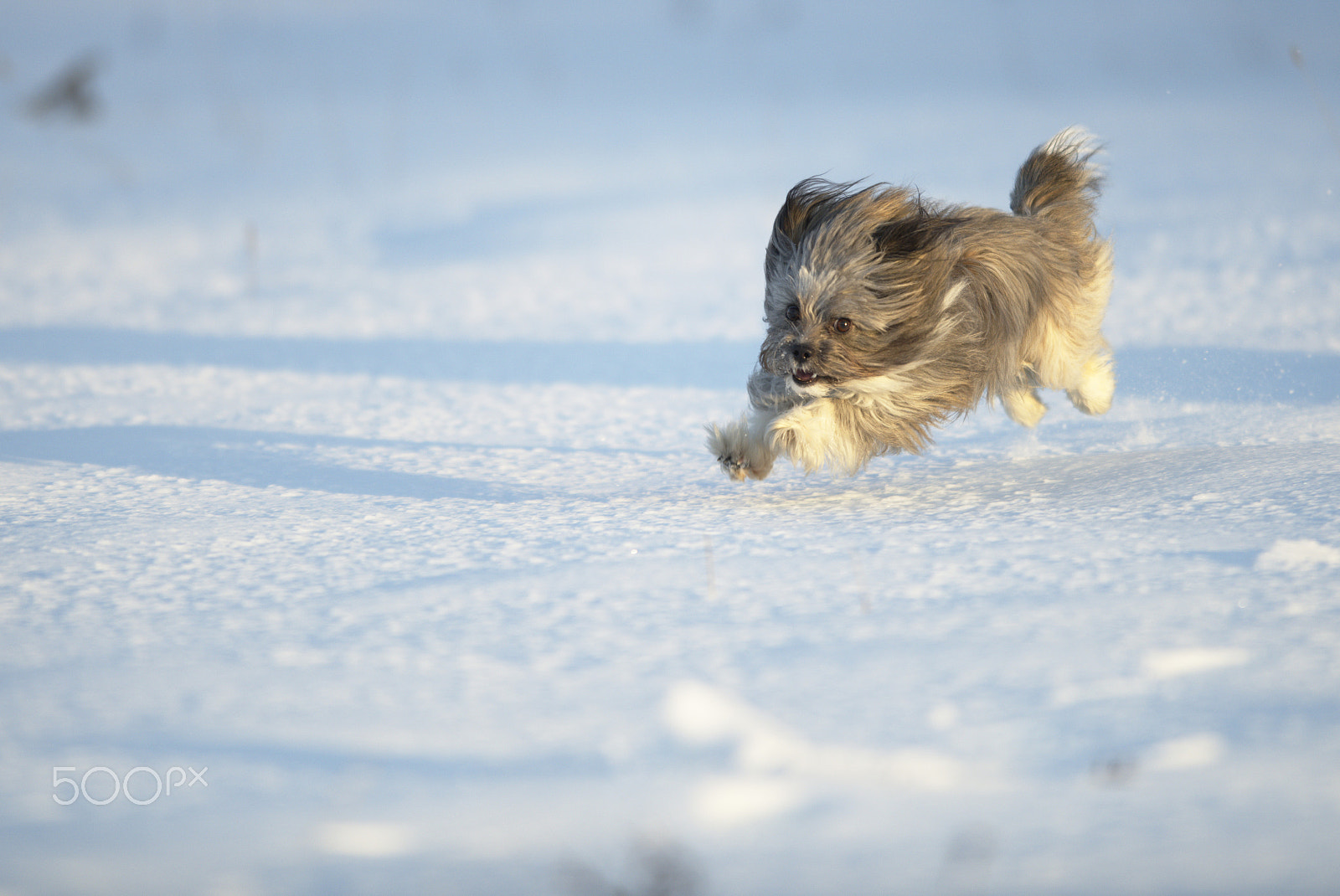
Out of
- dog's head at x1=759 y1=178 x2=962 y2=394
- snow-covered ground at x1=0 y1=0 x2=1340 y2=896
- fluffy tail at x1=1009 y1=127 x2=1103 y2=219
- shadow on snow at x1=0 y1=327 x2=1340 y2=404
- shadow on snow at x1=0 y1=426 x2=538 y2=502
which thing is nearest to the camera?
snow-covered ground at x1=0 y1=0 x2=1340 y2=896

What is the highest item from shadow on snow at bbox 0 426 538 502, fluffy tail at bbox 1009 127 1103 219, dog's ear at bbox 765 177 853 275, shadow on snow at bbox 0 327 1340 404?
fluffy tail at bbox 1009 127 1103 219

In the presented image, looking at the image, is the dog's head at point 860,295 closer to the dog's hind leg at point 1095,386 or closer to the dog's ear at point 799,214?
the dog's ear at point 799,214

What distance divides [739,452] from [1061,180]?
1.71 metres

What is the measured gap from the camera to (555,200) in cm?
1223

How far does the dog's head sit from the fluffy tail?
94cm

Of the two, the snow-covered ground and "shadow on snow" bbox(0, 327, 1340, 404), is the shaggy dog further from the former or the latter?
"shadow on snow" bbox(0, 327, 1340, 404)

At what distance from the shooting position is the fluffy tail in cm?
445

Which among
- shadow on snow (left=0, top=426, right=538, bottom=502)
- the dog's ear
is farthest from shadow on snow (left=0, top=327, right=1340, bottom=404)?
the dog's ear

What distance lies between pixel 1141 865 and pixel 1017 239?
2.58 meters

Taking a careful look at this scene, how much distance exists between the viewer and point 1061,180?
450 centimetres

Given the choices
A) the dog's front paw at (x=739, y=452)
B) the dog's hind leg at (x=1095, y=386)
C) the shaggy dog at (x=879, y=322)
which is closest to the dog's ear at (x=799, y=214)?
the shaggy dog at (x=879, y=322)

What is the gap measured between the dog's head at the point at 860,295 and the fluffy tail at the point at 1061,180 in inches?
37.1

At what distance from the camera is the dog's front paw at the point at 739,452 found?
3854 millimetres

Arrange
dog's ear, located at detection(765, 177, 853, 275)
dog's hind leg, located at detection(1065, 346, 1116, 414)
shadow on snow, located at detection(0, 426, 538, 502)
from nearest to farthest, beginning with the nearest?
1. dog's ear, located at detection(765, 177, 853, 275)
2. shadow on snow, located at detection(0, 426, 538, 502)
3. dog's hind leg, located at detection(1065, 346, 1116, 414)
